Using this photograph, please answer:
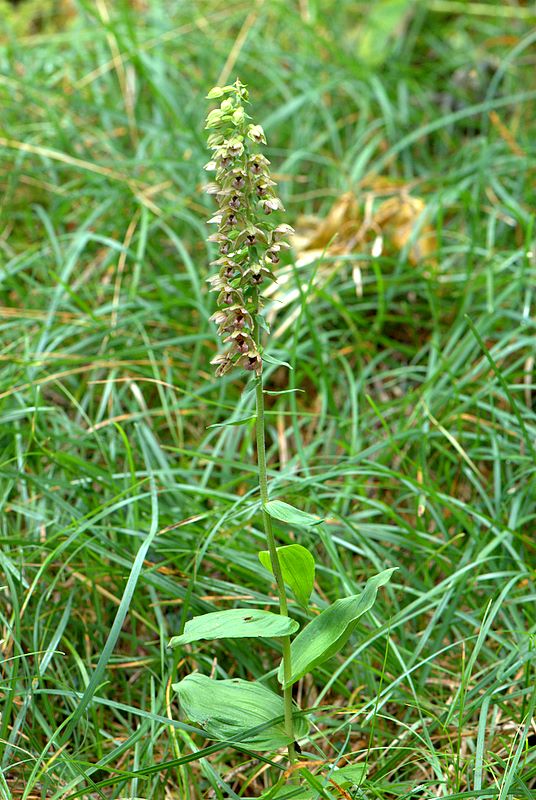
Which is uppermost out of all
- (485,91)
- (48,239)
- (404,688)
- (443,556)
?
(485,91)

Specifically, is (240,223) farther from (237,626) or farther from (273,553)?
(237,626)

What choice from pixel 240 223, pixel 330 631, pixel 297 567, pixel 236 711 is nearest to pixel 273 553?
pixel 297 567

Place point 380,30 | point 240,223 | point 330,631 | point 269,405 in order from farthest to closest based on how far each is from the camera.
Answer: point 380,30 < point 269,405 < point 330,631 < point 240,223

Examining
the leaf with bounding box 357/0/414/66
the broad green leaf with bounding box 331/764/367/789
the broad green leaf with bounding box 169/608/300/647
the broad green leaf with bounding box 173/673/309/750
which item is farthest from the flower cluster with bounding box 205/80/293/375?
the leaf with bounding box 357/0/414/66

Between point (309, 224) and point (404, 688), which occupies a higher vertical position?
point (309, 224)

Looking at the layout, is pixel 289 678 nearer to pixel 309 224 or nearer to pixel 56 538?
pixel 56 538

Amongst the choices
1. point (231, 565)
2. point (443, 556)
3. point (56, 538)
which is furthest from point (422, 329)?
point (56, 538)

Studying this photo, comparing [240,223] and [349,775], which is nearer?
[240,223]
